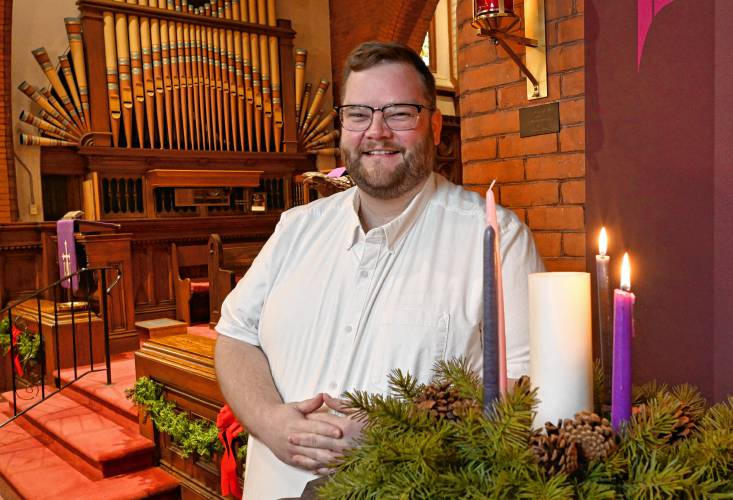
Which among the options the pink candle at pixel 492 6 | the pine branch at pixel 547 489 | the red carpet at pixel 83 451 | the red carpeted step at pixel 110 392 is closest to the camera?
the pine branch at pixel 547 489

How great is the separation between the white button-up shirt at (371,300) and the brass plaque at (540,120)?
3.69ft

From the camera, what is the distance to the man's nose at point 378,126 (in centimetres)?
141

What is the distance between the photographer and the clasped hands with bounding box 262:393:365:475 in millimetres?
1114

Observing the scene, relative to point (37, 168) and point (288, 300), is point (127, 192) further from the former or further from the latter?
point (288, 300)

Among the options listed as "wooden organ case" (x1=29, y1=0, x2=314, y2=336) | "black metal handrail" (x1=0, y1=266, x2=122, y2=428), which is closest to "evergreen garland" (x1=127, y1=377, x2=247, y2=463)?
"black metal handrail" (x1=0, y1=266, x2=122, y2=428)

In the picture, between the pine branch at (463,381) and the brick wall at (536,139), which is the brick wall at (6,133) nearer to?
the brick wall at (536,139)

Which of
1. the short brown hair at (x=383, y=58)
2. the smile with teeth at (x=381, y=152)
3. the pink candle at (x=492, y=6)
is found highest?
the pink candle at (x=492, y=6)

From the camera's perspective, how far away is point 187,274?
25.0 feet

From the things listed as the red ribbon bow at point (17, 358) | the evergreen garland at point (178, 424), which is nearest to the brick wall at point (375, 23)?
the red ribbon bow at point (17, 358)

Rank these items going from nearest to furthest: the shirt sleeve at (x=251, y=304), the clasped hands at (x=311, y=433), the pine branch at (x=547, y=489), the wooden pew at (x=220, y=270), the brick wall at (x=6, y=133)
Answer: the pine branch at (x=547, y=489) → the clasped hands at (x=311, y=433) → the shirt sleeve at (x=251, y=304) → the wooden pew at (x=220, y=270) → the brick wall at (x=6, y=133)

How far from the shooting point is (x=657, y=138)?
179 centimetres

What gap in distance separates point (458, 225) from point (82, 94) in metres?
6.71

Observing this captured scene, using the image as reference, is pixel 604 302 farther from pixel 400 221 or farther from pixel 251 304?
pixel 251 304

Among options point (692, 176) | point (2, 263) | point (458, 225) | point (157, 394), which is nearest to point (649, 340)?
point (692, 176)
